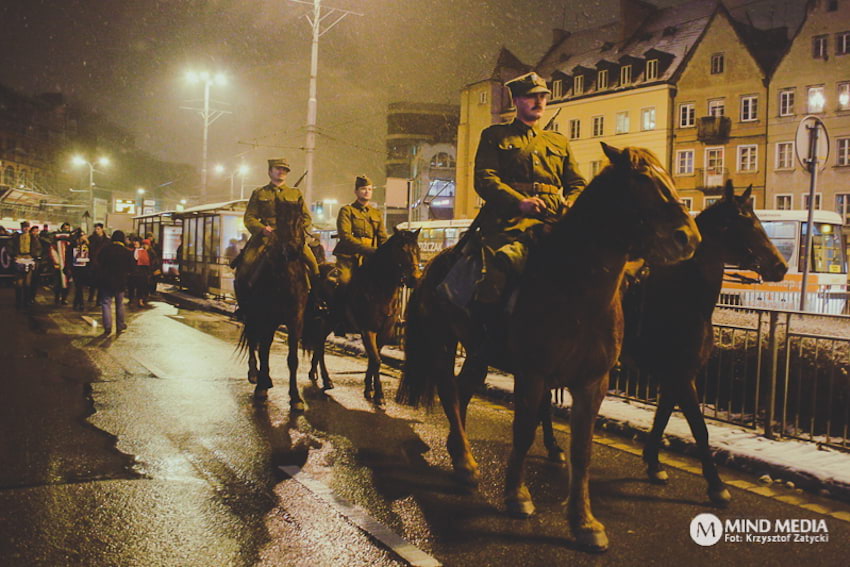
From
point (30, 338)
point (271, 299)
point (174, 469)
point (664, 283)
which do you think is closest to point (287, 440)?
point (174, 469)

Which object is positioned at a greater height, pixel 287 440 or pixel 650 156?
pixel 650 156

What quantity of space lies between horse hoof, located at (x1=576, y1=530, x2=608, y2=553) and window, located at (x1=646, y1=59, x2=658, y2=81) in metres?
52.4

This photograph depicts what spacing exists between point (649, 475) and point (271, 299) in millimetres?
5037

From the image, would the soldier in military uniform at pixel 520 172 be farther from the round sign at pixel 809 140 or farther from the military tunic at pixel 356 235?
the round sign at pixel 809 140

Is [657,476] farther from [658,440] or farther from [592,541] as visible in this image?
[592,541]

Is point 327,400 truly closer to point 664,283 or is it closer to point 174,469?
point 174,469

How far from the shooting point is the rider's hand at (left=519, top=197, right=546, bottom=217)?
4.93 metres

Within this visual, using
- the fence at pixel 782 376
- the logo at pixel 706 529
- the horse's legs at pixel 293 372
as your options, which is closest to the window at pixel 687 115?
the fence at pixel 782 376

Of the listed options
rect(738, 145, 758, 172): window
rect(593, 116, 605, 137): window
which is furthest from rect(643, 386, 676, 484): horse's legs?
rect(593, 116, 605, 137): window

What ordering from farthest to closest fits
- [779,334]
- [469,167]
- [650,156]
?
[469,167], [779,334], [650,156]

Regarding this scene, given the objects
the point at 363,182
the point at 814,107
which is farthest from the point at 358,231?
→ the point at 814,107

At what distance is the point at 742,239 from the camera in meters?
5.97

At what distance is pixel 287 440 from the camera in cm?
688

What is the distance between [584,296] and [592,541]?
1.47 m
